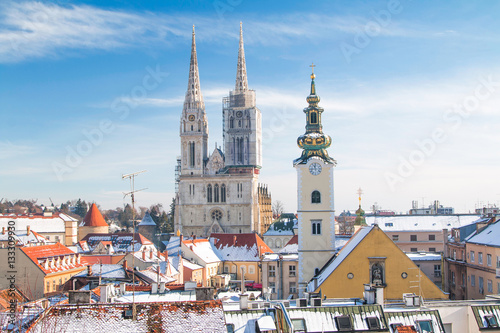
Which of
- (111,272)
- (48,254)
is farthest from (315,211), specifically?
(48,254)

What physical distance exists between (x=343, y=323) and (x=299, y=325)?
163 cm

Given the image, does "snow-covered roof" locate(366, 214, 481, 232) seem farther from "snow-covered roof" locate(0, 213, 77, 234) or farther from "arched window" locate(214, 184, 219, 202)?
"snow-covered roof" locate(0, 213, 77, 234)

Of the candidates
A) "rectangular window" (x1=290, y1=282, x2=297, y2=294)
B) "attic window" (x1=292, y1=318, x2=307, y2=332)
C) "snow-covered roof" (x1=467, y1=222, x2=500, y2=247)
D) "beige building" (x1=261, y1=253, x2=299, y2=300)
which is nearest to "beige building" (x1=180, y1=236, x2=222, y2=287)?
"beige building" (x1=261, y1=253, x2=299, y2=300)

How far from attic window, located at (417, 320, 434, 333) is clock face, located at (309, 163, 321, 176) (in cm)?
2143

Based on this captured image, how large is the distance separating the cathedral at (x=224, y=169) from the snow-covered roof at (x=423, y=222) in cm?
4219

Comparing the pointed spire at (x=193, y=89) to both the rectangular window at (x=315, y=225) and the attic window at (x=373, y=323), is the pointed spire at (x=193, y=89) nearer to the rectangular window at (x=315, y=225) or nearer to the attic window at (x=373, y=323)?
the rectangular window at (x=315, y=225)

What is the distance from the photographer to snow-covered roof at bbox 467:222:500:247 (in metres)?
38.1

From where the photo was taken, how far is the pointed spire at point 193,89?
117 metres

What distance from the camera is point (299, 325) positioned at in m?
22.7

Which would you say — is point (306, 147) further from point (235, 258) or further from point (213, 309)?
point (235, 258)

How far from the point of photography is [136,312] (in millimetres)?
21578

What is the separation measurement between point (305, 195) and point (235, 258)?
33.8 m

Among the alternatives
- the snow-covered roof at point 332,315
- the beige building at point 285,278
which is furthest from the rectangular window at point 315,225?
the snow-covered roof at point 332,315

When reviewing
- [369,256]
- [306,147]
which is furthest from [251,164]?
[369,256]
